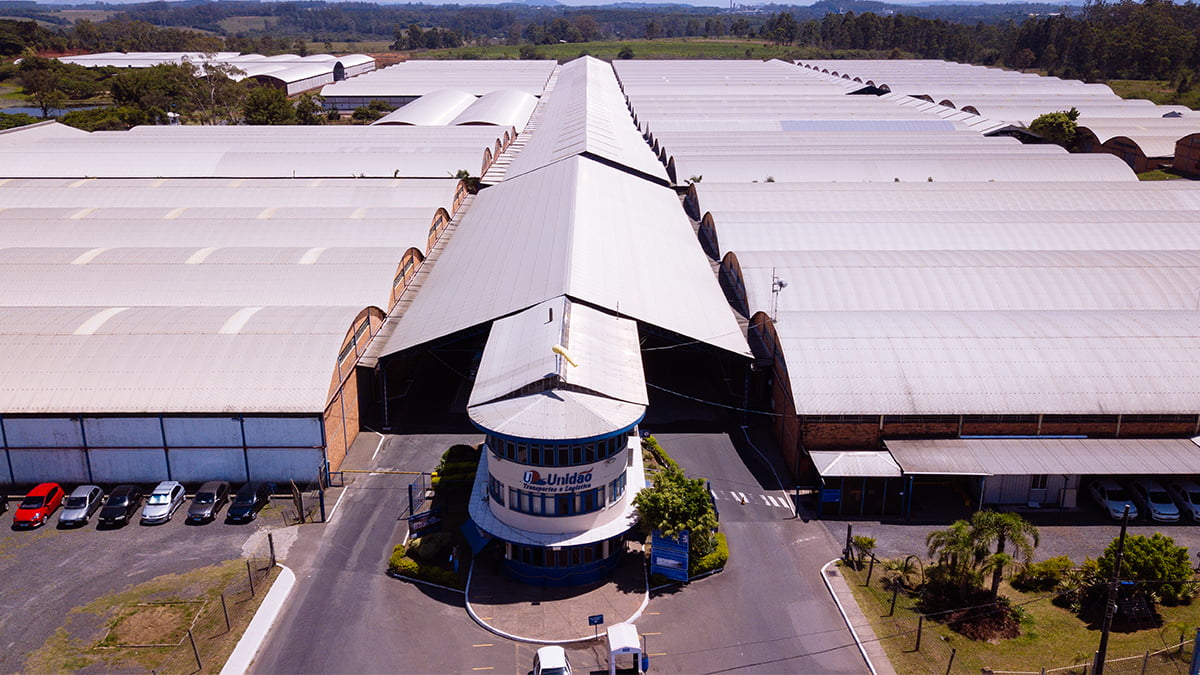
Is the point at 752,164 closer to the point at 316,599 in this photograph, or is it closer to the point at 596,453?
the point at 596,453

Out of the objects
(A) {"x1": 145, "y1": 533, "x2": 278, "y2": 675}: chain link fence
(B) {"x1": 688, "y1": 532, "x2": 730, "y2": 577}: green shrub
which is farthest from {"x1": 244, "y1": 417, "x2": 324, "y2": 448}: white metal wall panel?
(B) {"x1": 688, "y1": 532, "x2": 730, "y2": 577}: green shrub

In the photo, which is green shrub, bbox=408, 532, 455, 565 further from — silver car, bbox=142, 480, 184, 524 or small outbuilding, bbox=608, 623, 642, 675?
silver car, bbox=142, 480, 184, 524

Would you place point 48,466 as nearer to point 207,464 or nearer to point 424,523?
point 207,464

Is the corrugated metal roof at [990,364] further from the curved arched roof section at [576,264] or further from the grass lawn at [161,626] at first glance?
the grass lawn at [161,626]

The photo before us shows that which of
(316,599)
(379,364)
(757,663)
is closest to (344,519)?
(316,599)

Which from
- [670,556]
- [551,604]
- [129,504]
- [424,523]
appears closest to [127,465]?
[129,504]
